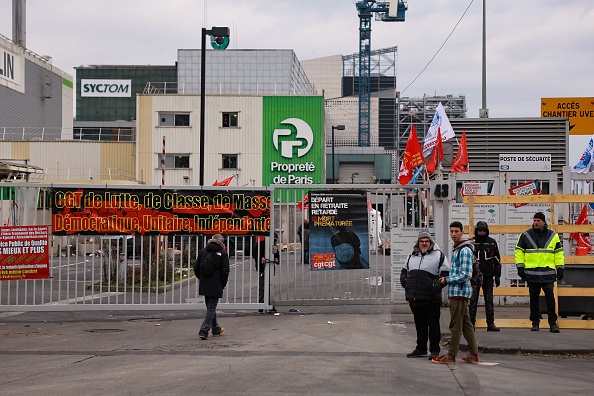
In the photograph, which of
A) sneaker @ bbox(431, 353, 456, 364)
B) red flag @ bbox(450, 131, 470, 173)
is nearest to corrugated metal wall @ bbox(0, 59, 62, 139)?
red flag @ bbox(450, 131, 470, 173)

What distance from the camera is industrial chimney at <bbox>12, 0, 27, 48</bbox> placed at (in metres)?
57.1

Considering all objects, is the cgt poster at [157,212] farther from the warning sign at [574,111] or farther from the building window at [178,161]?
the building window at [178,161]

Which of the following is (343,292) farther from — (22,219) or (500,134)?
(500,134)

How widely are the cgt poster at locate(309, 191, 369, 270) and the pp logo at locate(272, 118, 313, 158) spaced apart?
35550 millimetres

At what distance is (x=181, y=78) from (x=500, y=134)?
4680cm

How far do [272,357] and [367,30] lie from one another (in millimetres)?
91898

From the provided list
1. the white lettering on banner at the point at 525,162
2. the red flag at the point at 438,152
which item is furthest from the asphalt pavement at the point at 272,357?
the white lettering on banner at the point at 525,162

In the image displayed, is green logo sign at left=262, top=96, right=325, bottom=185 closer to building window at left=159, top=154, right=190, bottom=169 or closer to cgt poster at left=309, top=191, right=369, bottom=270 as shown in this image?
building window at left=159, top=154, right=190, bottom=169

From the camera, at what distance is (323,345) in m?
12.1

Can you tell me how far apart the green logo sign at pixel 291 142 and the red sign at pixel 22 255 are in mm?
36033

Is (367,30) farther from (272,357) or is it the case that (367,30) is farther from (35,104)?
(272,357)

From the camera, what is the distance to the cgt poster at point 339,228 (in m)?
16.0

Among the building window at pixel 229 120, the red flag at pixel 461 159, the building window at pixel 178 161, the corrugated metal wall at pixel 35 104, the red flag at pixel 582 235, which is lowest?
the red flag at pixel 582 235

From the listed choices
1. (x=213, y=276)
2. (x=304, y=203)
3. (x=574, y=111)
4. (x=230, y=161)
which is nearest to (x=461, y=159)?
(x=304, y=203)
